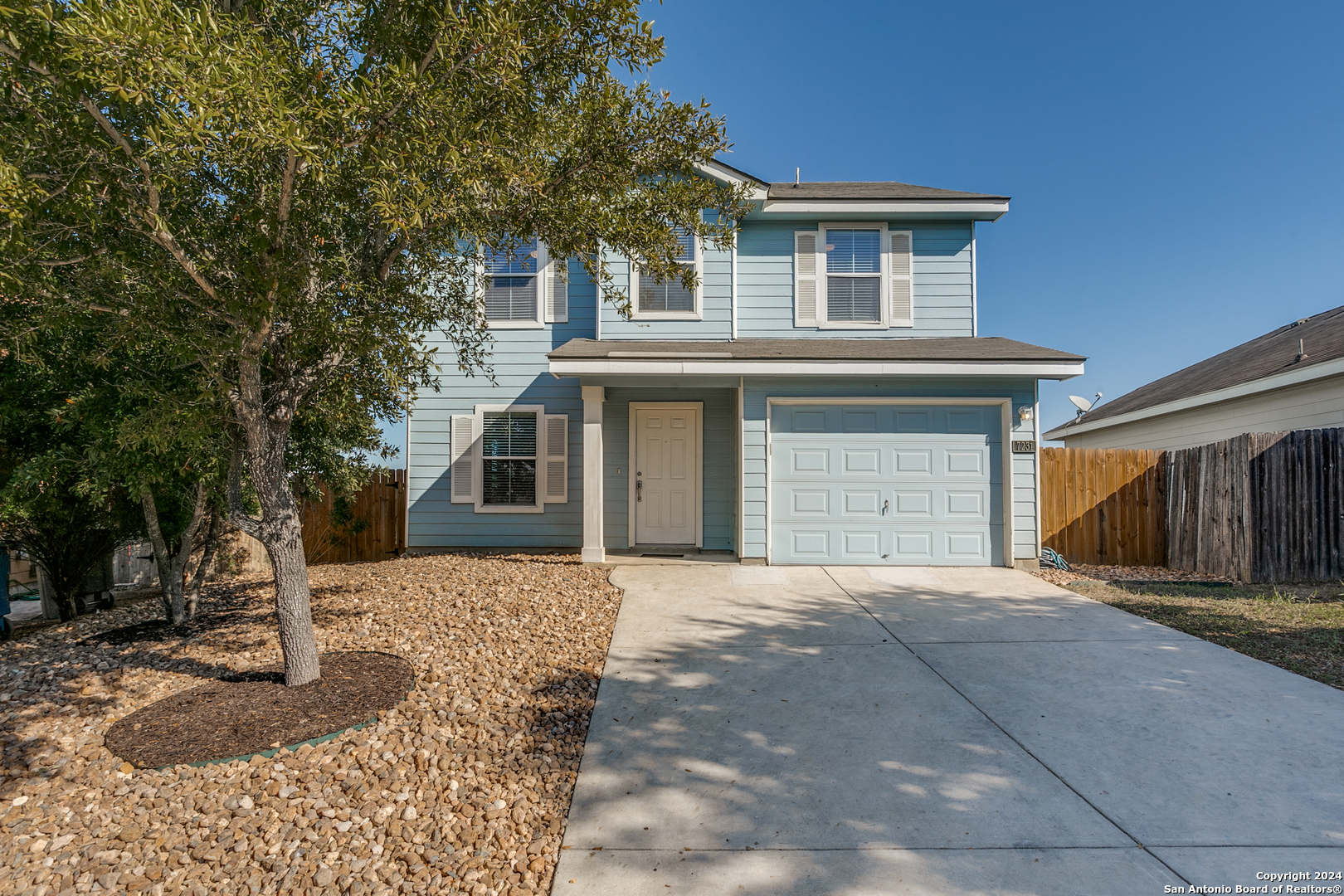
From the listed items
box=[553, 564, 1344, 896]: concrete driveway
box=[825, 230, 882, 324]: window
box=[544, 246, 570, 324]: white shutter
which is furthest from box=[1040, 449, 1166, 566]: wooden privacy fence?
box=[544, 246, 570, 324]: white shutter

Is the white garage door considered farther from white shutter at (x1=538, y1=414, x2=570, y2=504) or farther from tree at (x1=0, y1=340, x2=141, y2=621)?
tree at (x1=0, y1=340, x2=141, y2=621)

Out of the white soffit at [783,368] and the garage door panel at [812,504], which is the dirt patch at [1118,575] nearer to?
the white soffit at [783,368]

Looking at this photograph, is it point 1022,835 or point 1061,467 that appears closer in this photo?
point 1022,835

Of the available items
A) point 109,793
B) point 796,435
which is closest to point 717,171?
point 796,435

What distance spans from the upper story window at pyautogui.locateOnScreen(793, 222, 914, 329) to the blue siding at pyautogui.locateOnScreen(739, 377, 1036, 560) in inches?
54.7

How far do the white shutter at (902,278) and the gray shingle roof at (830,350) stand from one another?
408 mm

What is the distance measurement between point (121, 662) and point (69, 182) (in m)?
3.55

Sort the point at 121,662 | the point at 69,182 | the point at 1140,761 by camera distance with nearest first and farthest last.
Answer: the point at 69,182 → the point at 1140,761 → the point at 121,662

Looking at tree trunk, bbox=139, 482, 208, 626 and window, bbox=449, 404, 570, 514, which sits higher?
window, bbox=449, 404, 570, 514

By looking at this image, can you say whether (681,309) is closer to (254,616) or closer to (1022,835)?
(254,616)

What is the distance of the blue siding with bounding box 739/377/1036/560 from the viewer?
7.76m

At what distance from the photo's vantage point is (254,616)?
5570 mm

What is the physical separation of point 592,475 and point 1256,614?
7.35m

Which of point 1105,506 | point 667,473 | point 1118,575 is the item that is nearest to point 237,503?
point 667,473
